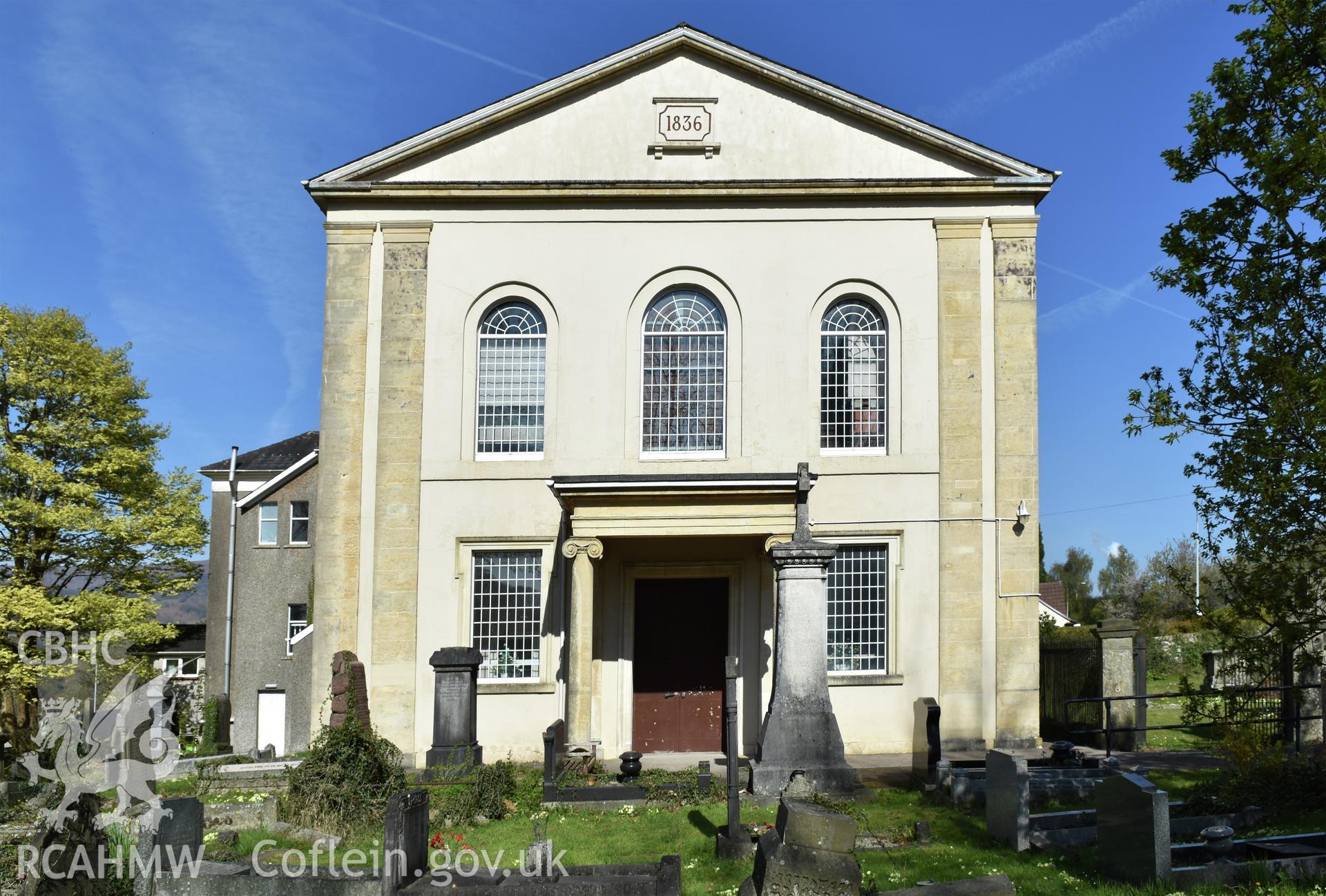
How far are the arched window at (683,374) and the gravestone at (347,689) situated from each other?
6.14 meters

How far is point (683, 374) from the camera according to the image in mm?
19766

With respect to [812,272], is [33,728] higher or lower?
lower

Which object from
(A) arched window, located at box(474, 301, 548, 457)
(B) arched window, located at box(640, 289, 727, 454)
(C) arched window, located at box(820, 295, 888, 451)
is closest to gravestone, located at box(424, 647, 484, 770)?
(A) arched window, located at box(474, 301, 548, 457)

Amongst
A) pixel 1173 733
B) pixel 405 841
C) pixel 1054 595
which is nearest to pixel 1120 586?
pixel 1054 595

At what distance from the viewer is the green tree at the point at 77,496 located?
27.2 metres

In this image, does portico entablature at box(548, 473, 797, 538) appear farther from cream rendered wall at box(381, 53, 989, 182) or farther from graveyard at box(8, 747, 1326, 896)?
cream rendered wall at box(381, 53, 989, 182)

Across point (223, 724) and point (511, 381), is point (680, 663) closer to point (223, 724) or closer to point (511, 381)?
point (511, 381)

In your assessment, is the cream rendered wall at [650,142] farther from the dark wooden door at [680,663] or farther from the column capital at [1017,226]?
the dark wooden door at [680,663]

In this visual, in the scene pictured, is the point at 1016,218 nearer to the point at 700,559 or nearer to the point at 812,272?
the point at 812,272

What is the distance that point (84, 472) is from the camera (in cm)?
2825

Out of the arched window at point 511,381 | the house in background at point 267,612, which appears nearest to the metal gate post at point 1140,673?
the arched window at point 511,381

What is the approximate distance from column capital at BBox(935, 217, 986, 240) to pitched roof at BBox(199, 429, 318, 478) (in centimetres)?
2150

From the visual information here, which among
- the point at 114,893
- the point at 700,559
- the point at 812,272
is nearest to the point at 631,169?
the point at 812,272

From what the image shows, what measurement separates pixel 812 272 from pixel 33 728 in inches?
869
